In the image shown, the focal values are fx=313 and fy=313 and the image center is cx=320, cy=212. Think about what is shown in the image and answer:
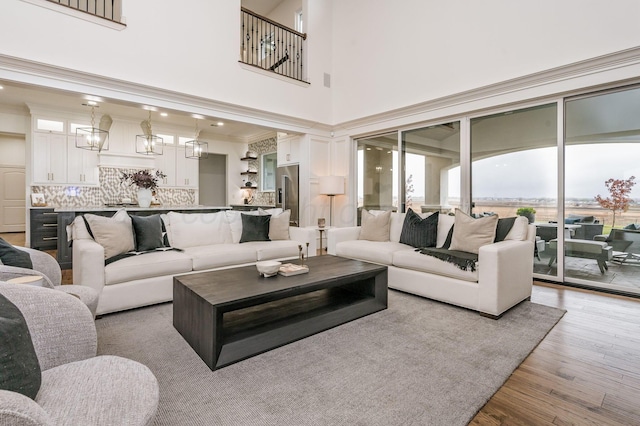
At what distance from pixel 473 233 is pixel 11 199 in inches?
459

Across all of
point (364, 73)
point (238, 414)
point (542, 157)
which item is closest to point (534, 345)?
point (238, 414)

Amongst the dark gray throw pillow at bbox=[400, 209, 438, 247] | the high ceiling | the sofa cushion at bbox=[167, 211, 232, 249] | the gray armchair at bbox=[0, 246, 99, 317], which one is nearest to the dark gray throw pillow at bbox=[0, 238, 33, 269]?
the gray armchair at bbox=[0, 246, 99, 317]

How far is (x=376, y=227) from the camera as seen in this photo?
4.24 meters

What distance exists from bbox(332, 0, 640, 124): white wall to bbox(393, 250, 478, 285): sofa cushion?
109 inches

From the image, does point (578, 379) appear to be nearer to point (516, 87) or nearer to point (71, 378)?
point (71, 378)

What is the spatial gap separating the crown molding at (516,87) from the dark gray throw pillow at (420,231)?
1.92 m

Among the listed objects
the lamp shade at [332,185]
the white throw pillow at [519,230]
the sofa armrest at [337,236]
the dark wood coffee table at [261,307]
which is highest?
the lamp shade at [332,185]

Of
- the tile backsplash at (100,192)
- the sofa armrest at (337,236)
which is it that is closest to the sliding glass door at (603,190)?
the sofa armrest at (337,236)

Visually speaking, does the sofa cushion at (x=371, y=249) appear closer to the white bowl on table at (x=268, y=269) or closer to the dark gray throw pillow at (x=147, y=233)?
the white bowl on table at (x=268, y=269)

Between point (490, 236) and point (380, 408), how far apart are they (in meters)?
2.29

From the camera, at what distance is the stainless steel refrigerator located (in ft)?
21.1

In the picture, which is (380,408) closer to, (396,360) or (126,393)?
(396,360)

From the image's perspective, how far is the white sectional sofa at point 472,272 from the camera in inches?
108

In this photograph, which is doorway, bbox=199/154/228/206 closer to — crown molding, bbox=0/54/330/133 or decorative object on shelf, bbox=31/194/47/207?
decorative object on shelf, bbox=31/194/47/207
